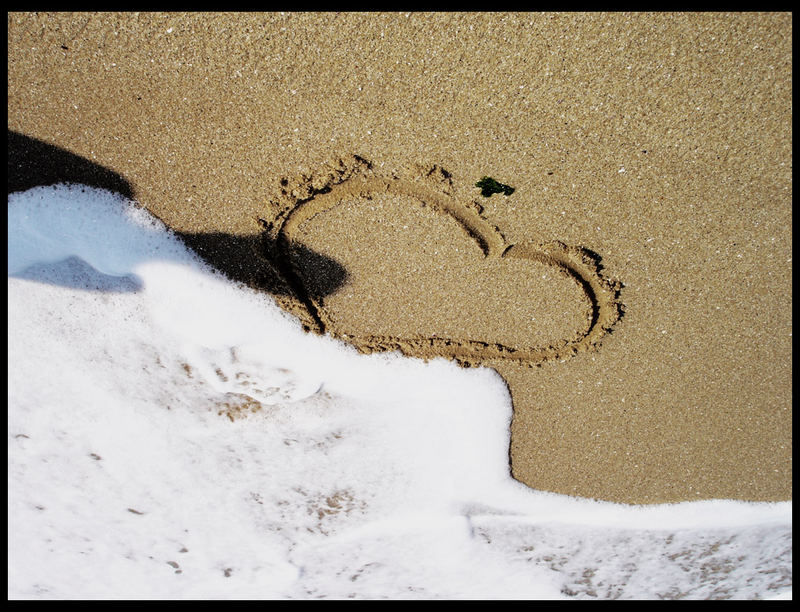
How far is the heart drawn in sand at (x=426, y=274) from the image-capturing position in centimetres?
184

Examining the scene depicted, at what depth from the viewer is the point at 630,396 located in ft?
6.67

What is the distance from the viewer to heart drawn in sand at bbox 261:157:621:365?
6.04 feet

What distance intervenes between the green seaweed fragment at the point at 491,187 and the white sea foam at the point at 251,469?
855 millimetres

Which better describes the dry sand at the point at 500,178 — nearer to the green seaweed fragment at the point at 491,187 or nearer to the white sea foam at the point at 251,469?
the green seaweed fragment at the point at 491,187

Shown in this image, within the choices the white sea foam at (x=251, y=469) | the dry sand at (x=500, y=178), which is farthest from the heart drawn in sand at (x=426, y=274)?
the white sea foam at (x=251, y=469)

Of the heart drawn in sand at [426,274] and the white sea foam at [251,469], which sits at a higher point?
the heart drawn in sand at [426,274]

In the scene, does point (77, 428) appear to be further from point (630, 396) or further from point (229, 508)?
point (630, 396)

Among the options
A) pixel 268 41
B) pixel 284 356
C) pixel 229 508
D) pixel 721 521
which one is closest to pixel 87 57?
pixel 268 41

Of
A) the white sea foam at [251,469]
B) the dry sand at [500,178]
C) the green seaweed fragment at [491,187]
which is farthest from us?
the white sea foam at [251,469]

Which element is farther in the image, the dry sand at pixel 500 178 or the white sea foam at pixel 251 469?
the white sea foam at pixel 251 469

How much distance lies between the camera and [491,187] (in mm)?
1792

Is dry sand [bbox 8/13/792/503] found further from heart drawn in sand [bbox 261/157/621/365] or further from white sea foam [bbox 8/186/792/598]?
white sea foam [bbox 8/186/792/598]

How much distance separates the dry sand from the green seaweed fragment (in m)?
0.03

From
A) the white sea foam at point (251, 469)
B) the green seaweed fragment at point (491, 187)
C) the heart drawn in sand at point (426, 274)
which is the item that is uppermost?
the green seaweed fragment at point (491, 187)
